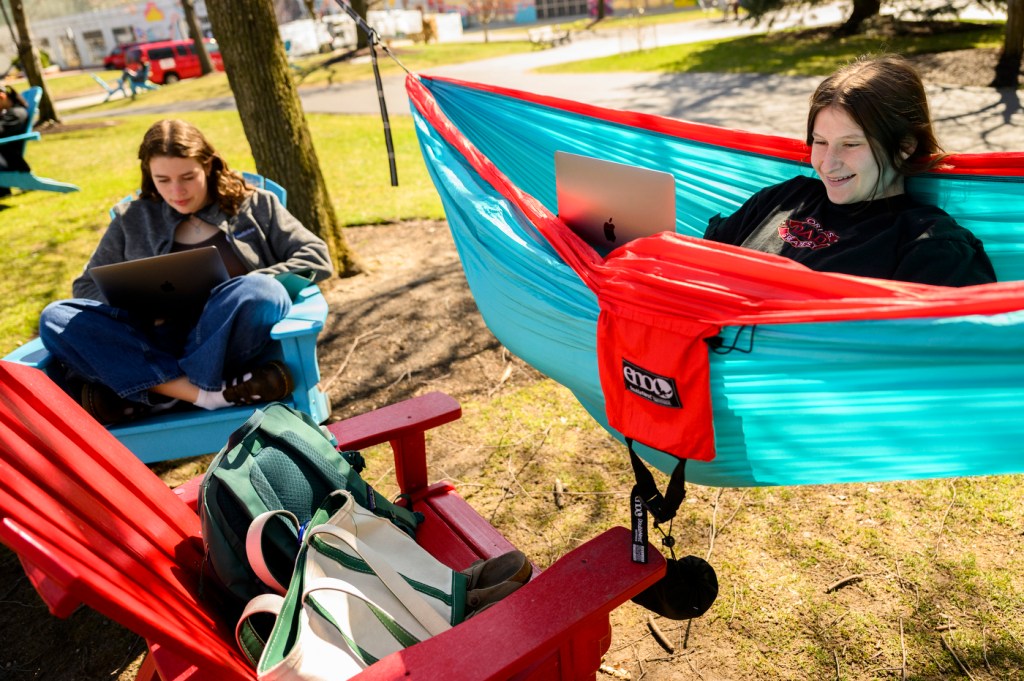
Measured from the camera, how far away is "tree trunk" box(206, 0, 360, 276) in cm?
352

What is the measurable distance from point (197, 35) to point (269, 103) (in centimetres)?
1869

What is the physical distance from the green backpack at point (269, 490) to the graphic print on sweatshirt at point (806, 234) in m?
1.16

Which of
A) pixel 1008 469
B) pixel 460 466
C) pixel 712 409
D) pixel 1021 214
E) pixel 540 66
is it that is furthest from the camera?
pixel 540 66

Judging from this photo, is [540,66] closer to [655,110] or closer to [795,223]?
[655,110]

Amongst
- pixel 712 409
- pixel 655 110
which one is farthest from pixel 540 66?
pixel 712 409

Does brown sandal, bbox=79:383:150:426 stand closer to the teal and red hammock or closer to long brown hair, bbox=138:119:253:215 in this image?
long brown hair, bbox=138:119:253:215

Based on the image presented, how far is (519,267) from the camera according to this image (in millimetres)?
1862

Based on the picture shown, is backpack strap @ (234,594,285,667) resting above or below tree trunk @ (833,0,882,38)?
below

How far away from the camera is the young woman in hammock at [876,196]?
1.63 meters

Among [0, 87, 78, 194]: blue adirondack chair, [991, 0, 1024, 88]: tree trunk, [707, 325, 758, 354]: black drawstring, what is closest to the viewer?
[707, 325, 758, 354]: black drawstring

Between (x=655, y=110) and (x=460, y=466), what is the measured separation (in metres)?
7.06

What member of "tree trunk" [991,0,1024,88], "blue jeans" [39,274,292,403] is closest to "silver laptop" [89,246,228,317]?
"blue jeans" [39,274,292,403]

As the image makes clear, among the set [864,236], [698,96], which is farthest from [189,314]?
[698,96]

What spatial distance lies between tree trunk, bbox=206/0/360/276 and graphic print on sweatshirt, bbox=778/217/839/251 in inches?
102
